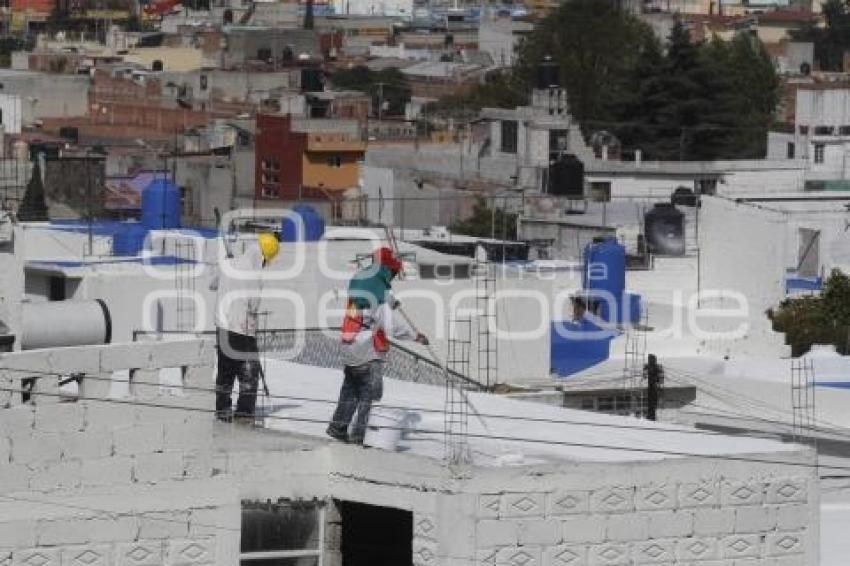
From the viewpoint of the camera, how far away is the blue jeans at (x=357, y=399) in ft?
38.1

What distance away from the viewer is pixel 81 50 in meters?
86.8

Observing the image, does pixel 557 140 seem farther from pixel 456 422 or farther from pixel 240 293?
pixel 456 422

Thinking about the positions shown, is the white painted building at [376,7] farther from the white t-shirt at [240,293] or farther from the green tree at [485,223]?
the white t-shirt at [240,293]

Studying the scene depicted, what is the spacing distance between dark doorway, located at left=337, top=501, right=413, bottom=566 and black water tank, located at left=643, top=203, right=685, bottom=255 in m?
15.4

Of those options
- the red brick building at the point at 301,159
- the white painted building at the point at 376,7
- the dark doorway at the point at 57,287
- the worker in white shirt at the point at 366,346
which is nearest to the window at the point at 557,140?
the red brick building at the point at 301,159

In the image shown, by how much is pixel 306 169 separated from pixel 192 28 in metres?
51.2

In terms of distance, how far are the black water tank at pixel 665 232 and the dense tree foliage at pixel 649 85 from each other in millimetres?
29263

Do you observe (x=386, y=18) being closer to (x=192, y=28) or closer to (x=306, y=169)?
(x=192, y=28)

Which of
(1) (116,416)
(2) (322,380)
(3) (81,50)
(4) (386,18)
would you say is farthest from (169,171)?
(4) (386,18)

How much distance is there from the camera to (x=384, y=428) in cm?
1204

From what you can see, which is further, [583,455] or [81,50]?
[81,50]

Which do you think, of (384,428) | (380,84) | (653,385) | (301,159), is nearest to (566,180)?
(301,159)

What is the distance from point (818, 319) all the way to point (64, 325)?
13715mm

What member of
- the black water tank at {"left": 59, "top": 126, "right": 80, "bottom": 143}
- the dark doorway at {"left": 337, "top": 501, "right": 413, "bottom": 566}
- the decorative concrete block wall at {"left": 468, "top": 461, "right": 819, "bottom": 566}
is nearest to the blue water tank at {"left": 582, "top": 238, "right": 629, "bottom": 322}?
the decorative concrete block wall at {"left": 468, "top": 461, "right": 819, "bottom": 566}
